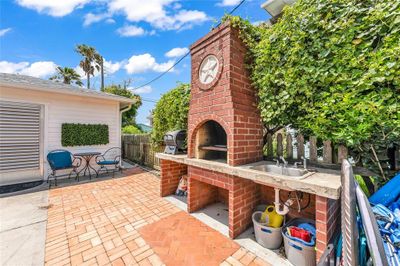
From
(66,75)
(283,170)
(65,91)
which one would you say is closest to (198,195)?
(283,170)

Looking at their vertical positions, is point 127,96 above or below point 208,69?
above

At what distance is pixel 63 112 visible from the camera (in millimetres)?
6031

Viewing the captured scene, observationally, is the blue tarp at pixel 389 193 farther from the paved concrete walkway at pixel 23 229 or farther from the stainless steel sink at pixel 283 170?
the paved concrete walkway at pixel 23 229

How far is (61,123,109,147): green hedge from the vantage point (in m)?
5.98

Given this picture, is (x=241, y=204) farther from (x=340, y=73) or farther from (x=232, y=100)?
(x=340, y=73)

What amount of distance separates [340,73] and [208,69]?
6.15ft

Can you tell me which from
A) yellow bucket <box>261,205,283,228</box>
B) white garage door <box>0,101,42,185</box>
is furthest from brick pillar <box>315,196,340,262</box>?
white garage door <box>0,101,42,185</box>

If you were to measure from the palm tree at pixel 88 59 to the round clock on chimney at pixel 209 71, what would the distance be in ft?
68.4

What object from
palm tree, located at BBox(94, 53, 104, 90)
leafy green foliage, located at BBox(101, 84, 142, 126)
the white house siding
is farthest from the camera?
palm tree, located at BBox(94, 53, 104, 90)

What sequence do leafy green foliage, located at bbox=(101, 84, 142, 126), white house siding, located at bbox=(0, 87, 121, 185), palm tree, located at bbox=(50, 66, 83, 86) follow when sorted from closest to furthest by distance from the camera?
white house siding, located at bbox=(0, 87, 121, 185)
leafy green foliage, located at bbox=(101, 84, 142, 126)
palm tree, located at bbox=(50, 66, 83, 86)

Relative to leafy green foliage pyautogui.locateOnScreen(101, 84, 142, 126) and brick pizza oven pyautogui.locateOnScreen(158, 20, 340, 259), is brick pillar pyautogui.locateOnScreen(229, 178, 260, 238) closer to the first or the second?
brick pizza oven pyautogui.locateOnScreen(158, 20, 340, 259)

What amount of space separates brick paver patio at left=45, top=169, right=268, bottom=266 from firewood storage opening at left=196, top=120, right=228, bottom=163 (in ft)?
3.93

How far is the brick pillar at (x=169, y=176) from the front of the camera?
414 cm

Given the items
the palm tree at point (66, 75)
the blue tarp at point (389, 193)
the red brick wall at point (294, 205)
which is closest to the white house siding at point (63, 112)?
the red brick wall at point (294, 205)
